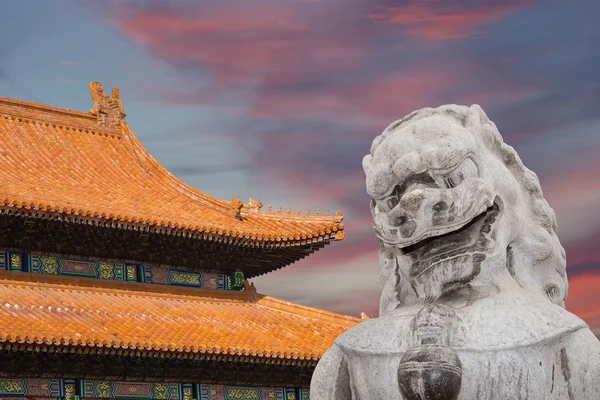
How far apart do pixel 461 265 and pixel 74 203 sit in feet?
53.8

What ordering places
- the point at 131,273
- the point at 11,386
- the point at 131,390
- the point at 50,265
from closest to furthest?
the point at 11,386 < the point at 131,390 < the point at 50,265 < the point at 131,273

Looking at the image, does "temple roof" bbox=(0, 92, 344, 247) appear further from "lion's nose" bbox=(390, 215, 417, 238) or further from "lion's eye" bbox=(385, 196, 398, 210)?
"lion's nose" bbox=(390, 215, 417, 238)

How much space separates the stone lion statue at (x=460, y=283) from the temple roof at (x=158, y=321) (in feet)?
43.1

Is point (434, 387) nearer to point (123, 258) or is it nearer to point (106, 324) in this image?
point (106, 324)

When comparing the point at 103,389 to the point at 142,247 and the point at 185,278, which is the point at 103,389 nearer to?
the point at 142,247

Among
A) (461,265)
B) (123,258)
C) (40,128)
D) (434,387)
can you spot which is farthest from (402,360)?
(40,128)

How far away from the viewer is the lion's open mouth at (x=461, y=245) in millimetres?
5238

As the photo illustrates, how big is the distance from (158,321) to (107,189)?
3.62 metres

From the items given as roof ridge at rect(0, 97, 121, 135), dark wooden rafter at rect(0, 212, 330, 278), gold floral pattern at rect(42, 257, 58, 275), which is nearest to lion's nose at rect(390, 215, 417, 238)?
dark wooden rafter at rect(0, 212, 330, 278)

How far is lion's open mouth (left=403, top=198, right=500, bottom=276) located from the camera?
5.24 metres

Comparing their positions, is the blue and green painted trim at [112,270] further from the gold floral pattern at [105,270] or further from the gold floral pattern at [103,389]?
the gold floral pattern at [103,389]

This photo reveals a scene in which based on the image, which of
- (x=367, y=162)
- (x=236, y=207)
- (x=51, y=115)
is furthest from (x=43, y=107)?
(x=367, y=162)

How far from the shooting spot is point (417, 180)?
5.29 meters

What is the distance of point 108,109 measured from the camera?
2652 cm
